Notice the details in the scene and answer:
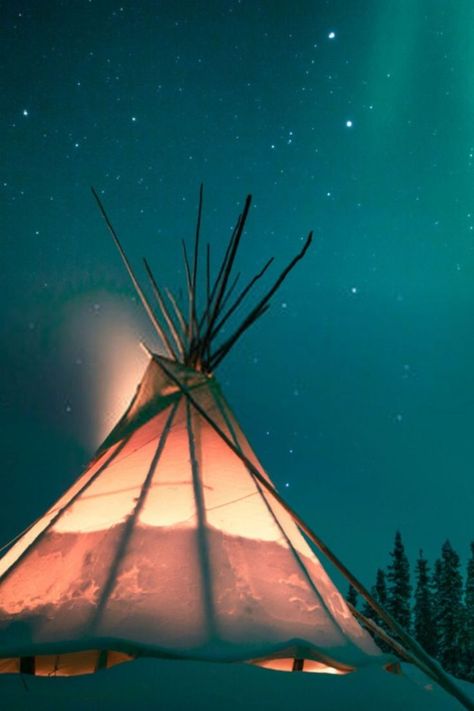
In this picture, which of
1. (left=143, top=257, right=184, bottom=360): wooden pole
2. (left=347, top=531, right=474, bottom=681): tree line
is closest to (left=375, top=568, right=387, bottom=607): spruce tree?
(left=347, top=531, right=474, bottom=681): tree line

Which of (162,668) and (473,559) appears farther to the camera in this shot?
(473,559)

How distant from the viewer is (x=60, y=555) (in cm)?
268

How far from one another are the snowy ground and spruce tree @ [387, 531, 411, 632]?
1655cm

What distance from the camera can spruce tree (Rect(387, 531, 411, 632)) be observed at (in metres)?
17.0

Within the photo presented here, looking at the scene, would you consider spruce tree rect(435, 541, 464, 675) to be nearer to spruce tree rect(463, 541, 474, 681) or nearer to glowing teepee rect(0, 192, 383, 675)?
spruce tree rect(463, 541, 474, 681)

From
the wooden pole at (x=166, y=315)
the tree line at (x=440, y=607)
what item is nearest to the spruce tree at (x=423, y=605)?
the tree line at (x=440, y=607)

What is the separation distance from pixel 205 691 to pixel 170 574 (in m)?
0.83

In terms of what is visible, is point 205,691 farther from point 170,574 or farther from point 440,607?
point 440,607

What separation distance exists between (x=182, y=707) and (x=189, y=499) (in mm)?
1419

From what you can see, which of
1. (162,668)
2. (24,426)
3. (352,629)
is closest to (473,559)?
(352,629)

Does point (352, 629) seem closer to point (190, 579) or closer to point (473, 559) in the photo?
point (190, 579)

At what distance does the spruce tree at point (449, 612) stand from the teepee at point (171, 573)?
15578mm

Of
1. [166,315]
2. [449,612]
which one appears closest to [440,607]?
[449,612]

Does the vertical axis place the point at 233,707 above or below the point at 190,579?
below
